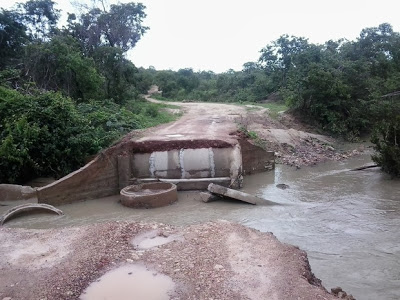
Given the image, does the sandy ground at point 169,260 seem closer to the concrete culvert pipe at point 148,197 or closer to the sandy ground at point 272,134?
the concrete culvert pipe at point 148,197

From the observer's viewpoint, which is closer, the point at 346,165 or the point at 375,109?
the point at 346,165

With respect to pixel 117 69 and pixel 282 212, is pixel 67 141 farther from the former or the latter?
pixel 117 69

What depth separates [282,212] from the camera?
1102 centimetres

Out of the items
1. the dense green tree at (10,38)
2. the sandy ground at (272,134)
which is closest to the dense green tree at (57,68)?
the dense green tree at (10,38)

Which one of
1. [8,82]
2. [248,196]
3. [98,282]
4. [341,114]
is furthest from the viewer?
[341,114]

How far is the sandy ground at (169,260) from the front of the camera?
18.7ft

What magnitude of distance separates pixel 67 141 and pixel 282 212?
8.20 metres

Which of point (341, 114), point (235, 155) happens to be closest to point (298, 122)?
point (341, 114)

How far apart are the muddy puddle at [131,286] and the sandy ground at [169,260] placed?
119 millimetres


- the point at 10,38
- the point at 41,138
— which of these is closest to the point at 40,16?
the point at 10,38

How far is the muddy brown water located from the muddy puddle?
2.91 metres

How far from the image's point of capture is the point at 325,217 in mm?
10398

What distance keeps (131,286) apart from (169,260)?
929 mm

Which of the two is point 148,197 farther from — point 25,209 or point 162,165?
point 25,209
